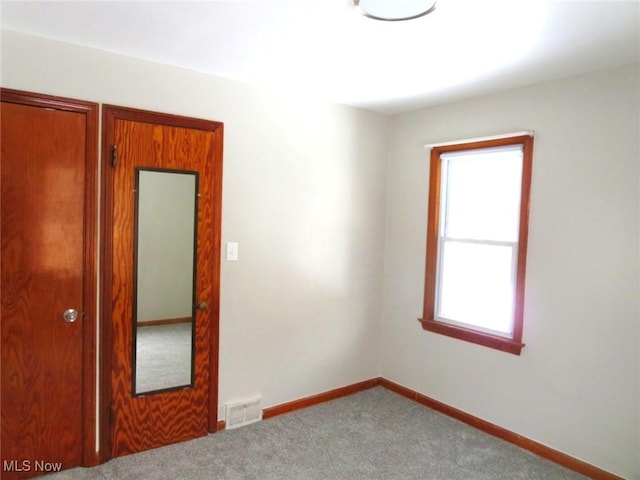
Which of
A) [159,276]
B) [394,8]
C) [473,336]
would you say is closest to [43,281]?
[159,276]

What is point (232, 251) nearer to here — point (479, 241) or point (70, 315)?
point (70, 315)

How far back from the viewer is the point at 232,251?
3016mm

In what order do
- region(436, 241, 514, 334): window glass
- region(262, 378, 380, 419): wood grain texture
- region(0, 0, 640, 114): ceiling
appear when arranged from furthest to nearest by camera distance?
1. region(262, 378, 380, 419): wood grain texture
2. region(436, 241, 514, 334): window glass
3. region(0, 0, 640, 114): ceiling

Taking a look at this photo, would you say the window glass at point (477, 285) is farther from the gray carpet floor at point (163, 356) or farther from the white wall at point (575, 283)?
the gray carpet floor at point (163, 356)

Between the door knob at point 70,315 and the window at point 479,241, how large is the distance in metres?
2.51

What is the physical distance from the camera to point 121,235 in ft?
8.54

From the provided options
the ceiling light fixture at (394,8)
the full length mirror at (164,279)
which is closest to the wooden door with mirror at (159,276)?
the full length mirror at (164,279)

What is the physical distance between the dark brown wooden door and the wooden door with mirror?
14 cm

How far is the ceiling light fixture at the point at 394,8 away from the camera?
1788 millimetres

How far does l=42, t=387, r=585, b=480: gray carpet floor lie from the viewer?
8.35 feet

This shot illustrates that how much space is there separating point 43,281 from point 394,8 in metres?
2.26

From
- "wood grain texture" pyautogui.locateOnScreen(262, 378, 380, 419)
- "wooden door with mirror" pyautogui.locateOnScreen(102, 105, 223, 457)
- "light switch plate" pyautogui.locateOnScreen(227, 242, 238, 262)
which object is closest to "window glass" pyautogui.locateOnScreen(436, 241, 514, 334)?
"wood grain texture" pyautogui.locateOnScreen(262, 378, 380, 419)

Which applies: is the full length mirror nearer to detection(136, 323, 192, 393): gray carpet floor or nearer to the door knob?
detection(136, 323, 192, 393): gray carpet floor

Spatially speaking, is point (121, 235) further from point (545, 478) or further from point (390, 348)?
point (545, 478)
